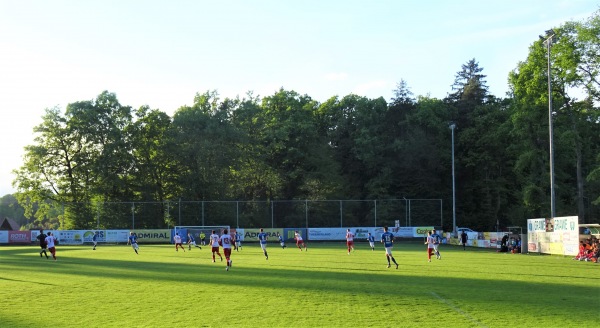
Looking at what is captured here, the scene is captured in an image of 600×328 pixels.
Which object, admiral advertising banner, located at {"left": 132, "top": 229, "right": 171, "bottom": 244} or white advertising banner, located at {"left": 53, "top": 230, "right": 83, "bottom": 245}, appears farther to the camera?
admiral advertising banner, located at {"left": 132, "top": 229, "right": 171, "bottom": 244}

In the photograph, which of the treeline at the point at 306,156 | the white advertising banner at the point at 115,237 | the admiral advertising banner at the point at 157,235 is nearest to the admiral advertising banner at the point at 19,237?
the treeline at the point at 306,156

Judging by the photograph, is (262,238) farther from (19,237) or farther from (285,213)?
(19,237)

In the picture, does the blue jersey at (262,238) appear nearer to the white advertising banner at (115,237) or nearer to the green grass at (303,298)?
the green grass at (303,298)

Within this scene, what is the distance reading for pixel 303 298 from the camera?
1561 cm

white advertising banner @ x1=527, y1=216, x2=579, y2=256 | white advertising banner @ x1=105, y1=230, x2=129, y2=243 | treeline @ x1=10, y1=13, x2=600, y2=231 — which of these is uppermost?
treeline @ x1=10, y1=13, x2=600, y2=231

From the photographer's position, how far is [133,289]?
59.8 ft

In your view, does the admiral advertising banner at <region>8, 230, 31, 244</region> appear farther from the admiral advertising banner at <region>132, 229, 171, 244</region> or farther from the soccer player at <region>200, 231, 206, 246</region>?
the soccer player at <region>200, 231, 206, 246</region>

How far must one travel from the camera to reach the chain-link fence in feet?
224

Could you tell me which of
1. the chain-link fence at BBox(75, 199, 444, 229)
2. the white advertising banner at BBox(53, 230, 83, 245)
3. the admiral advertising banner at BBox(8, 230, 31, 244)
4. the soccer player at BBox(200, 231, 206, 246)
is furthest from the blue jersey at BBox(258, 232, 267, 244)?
the admiral advertising banner at BBox(8, 230, 31, 244)

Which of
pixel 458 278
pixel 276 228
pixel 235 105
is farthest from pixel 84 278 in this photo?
pixel 235 105

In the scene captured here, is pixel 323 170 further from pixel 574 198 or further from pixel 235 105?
pixel 574 198

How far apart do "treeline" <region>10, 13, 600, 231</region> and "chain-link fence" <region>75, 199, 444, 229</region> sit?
2.81 ft

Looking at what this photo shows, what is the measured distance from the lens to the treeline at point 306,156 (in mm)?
71812

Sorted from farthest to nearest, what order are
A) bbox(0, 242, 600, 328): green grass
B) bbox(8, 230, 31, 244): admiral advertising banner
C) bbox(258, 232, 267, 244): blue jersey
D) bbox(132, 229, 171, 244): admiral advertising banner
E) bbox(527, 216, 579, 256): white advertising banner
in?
bbox(8, 230, 31, 244): admiral advertising banner → bbox(132, 229, 171, 244): admiral advertising banner → bbox(527, 216, 579, 256): white advertising banner → bbox(258, 232, 267, 244): blue jersey → bbox(0, 242, 600, 328): green grass
